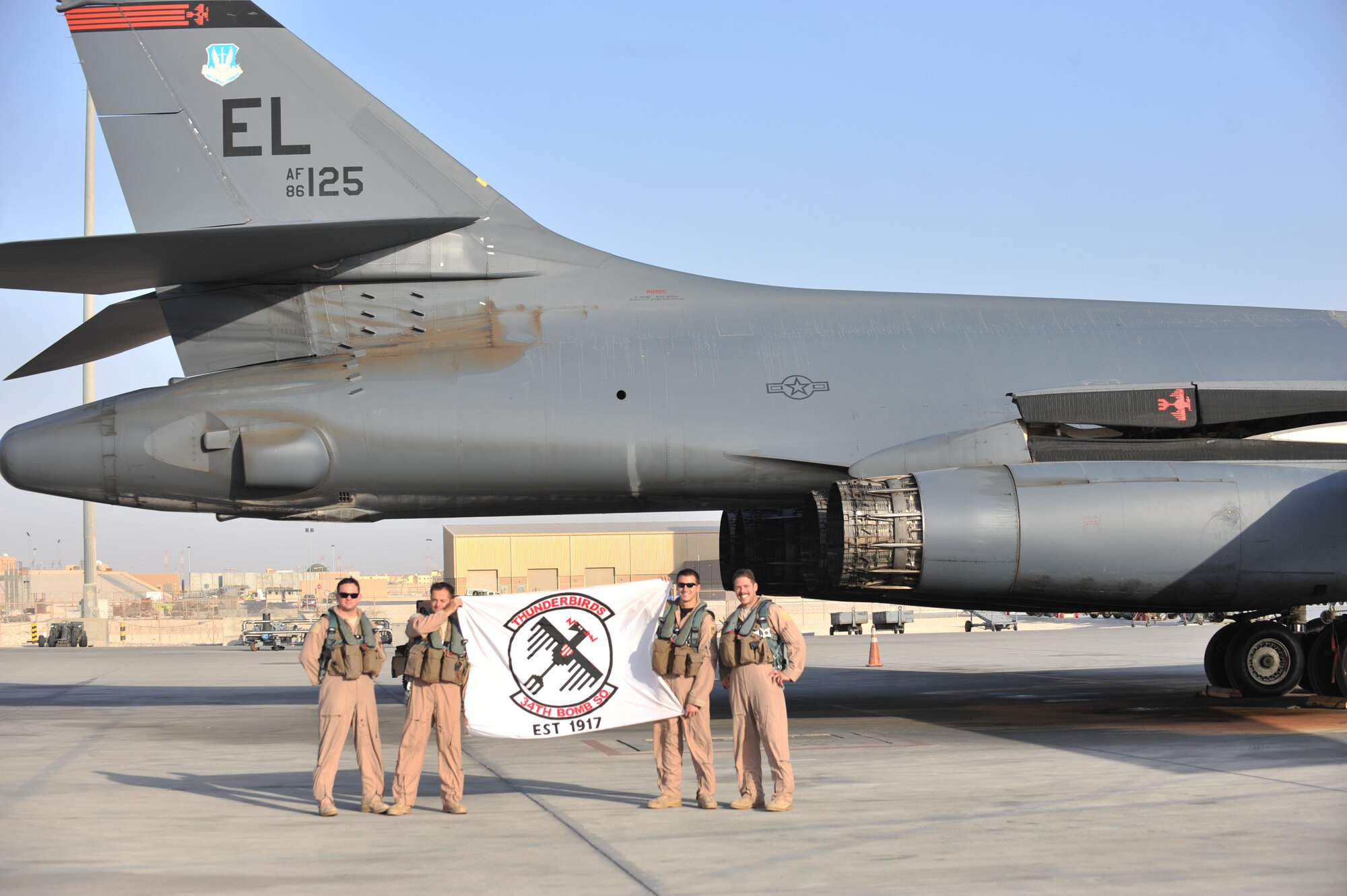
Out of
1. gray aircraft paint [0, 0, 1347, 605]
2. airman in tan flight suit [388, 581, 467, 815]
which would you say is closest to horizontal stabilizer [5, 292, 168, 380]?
gray aircraft paint [0, 0, 1347, 605]

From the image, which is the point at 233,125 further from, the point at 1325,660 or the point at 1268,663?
the point at 1325,660

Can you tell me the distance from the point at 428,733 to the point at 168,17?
873 cm

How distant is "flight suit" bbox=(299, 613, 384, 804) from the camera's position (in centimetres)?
797

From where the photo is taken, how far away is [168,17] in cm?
1297

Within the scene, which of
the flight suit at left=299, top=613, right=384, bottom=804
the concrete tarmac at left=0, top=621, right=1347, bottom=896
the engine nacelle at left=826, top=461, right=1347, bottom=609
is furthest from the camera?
the engine nacelle at left=826, top=461, right=1347, bottom=609

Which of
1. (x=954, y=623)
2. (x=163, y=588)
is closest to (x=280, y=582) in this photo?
(x=163, y=588)

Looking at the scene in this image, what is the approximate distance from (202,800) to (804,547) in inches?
329

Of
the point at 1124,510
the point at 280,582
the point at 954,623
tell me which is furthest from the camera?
the point at 280,582

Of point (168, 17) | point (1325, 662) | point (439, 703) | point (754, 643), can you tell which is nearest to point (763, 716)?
point (754, 643)

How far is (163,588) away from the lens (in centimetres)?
16650

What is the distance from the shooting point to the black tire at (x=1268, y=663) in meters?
14.4

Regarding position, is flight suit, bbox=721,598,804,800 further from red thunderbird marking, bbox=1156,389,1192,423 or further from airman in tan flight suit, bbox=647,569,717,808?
red thunderbird marking, bbox=1156,389,1192,423

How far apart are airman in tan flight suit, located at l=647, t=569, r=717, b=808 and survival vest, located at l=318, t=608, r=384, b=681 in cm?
184

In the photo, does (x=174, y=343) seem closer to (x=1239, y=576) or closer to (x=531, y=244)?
(x=531, y=244)
